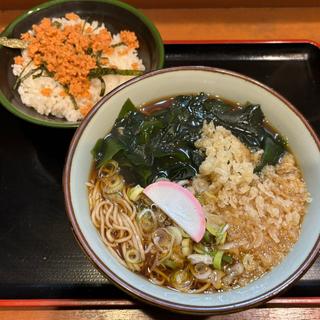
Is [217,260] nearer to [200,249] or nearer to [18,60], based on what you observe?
[200,249]

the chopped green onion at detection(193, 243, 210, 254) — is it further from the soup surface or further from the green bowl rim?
the green bowl rim

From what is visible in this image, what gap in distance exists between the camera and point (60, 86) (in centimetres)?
221

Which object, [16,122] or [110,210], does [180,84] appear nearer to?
[110,210]

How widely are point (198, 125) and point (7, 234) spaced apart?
2.97ft

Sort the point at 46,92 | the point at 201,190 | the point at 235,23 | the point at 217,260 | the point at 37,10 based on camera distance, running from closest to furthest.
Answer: the point at 217,260 < the point at 201,190 < the point at 46,92 < the point at 37,10 < the point at 235,23

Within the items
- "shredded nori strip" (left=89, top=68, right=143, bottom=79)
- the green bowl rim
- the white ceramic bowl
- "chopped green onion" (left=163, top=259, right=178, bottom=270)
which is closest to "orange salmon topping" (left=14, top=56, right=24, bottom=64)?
the green bowl rim

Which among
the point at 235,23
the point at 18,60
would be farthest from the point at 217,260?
the point at 235,23

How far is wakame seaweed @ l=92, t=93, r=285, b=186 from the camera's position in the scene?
1.82m

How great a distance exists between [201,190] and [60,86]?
0.91 m

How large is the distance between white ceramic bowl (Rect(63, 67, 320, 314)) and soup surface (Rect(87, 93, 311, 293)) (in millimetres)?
43

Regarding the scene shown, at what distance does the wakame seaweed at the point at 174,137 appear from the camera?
1817 millimetres

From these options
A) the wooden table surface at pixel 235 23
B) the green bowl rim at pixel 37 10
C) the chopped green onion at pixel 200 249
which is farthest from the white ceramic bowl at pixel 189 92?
the wooden table surface at pixel 235 23

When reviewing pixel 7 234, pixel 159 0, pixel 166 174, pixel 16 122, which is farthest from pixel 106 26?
pixel 7 234

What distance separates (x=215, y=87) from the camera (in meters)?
1.87
